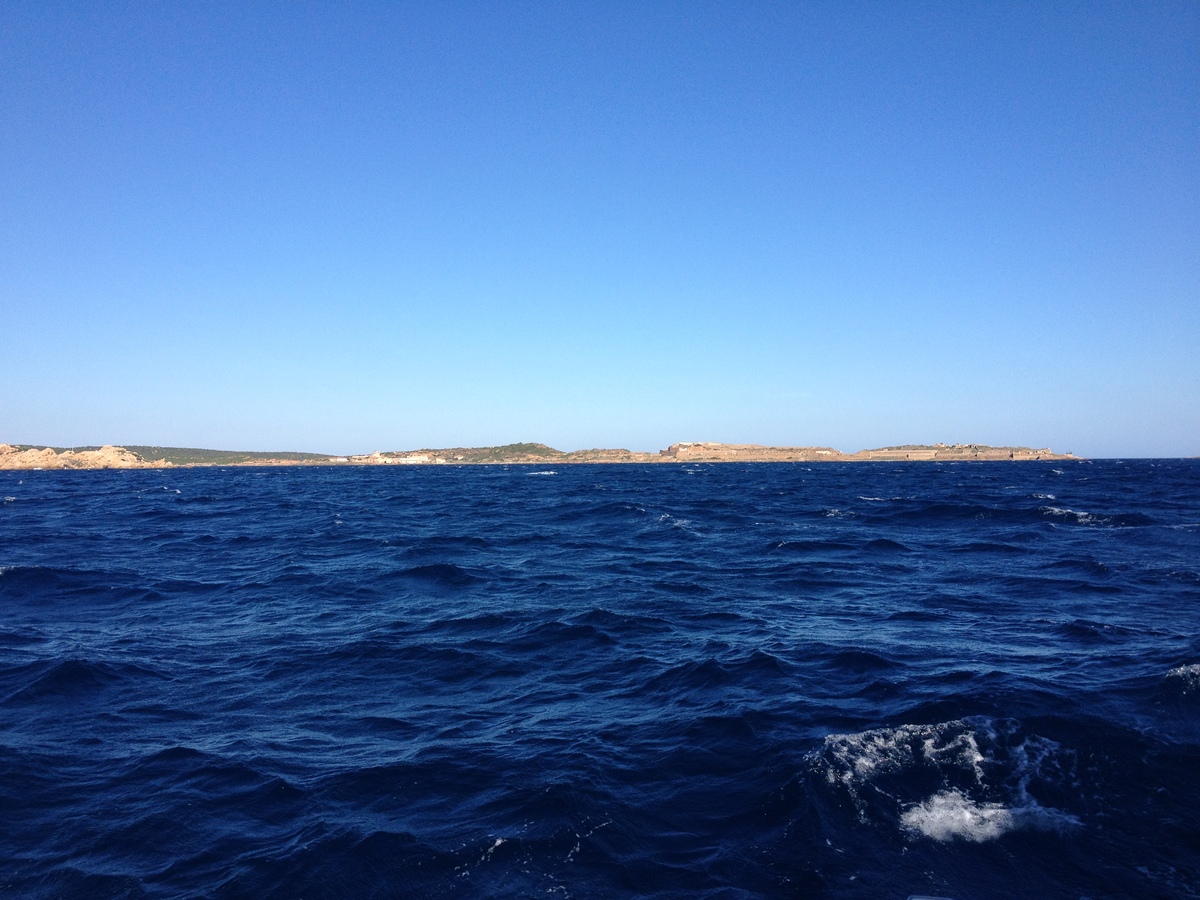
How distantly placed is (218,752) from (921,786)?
9061mm

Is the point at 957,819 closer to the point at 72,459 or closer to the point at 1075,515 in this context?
the point at 1075,515

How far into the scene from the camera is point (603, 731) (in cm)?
978

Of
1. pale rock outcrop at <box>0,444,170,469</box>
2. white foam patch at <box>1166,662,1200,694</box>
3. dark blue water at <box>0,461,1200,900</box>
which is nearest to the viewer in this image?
dark blue water at <box>0,461,1200,900</box>

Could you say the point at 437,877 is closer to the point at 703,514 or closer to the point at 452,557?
the point at 452,557

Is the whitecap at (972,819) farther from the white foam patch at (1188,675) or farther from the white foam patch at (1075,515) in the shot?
the white foam patch at (1075,515)

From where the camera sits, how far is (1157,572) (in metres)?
20.3

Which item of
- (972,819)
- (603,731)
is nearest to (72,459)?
(603,731)

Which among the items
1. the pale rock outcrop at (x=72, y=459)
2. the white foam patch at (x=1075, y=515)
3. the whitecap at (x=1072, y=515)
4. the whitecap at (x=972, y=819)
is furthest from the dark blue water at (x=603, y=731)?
the pale rock outcrop at (x=72, y=459)

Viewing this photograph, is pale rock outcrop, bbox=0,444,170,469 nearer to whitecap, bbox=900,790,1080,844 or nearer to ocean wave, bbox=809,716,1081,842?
ocean wave, bbox=809,716,1081,842

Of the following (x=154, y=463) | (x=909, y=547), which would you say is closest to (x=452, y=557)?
(x=909, y=547)

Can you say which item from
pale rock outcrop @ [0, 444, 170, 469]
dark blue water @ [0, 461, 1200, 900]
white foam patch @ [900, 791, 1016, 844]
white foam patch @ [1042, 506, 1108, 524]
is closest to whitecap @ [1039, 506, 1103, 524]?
white foam patch @ [1042, 506, 1108, 524]

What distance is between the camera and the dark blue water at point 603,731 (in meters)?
6.69

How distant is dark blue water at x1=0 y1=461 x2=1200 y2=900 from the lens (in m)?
6.69

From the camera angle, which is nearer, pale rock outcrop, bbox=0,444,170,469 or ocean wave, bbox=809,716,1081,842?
ocean wave, bbox=809,716,1081,842
